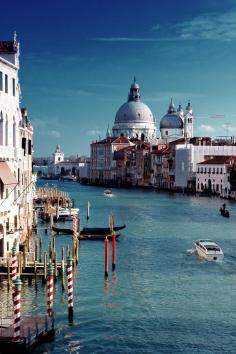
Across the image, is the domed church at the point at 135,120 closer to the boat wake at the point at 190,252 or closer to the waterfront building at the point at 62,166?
the waterfront building at the point at 62,166

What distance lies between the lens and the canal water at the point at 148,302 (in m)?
9.77

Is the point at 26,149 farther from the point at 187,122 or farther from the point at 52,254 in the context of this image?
the point at 187,122

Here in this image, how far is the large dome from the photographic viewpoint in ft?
292

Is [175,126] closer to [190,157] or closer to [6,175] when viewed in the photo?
[190,157]

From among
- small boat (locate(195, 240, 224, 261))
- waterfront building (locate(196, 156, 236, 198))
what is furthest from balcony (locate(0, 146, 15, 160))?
waterfront building (locate(196, 156, 236, 198))

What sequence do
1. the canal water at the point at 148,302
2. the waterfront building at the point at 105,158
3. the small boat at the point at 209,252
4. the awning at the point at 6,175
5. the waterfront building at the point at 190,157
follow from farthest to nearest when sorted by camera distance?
the waterfront building at the point at 105,158, the waterfront building at the point at 190,157, the small boat at the point at 209,252, the awning at the point at 6,175, the canal water at the point at 148,302

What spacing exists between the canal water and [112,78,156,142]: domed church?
68.6 m

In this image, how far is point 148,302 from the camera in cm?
1193

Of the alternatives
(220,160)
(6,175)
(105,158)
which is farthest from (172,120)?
(6,175)

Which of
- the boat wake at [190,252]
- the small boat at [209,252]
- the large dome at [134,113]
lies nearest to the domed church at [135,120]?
the large dome at [134,113]

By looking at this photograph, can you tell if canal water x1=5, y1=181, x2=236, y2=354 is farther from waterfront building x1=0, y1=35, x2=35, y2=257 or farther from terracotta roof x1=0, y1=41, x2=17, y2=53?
terracotta roof x1=0, y1=41, x2=17, y2=53

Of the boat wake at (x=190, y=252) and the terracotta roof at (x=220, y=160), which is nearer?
the boat wake at (x=190, y=252)

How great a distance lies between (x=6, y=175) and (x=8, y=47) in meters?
2.85

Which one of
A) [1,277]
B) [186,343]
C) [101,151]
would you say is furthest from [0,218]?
[101,151]
